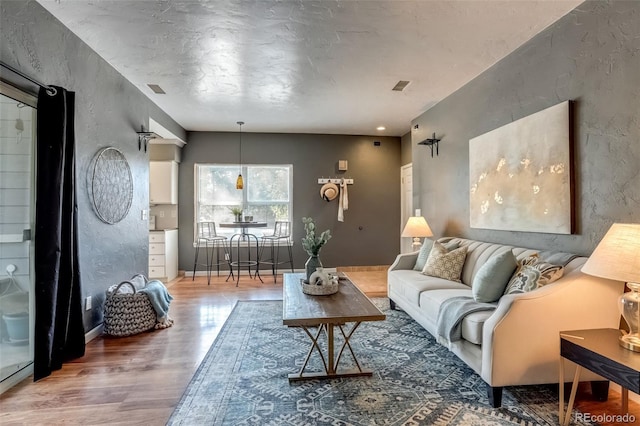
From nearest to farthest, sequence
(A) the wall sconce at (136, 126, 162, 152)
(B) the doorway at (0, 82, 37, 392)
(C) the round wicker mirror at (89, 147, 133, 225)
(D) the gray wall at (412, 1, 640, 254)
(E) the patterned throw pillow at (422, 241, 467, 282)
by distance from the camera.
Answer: (D) the gray wall at (412, 1, 640, 254) < (B) the doorway at (0, 82, 37, 392) < (C) the round wicker mirror at (89, 147, 133, 225) < (E) the patterned throw pillow at (422, 241, 467, 282) < (A) the wall sconce at (136, 126, 162, 152)

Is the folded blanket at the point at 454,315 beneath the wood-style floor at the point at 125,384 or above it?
above

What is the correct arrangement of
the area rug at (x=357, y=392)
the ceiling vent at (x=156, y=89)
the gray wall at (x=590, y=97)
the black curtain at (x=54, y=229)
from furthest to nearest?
1. the ceiling vent at (x=156, y=89)
2. the black curtain at (x=54, y=229)
3. the gray wall at (x=590, y=97)
4. the area rug at (x=357, y=392)

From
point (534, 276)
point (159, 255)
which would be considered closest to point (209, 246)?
point (159, 255)

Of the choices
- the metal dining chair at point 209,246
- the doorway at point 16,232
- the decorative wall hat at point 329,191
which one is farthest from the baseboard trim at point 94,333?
the decorative wall hat at point 329,191

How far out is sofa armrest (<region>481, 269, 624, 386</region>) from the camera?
200cm

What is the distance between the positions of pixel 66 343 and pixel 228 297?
2122mm

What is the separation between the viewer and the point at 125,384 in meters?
Answer: 2.33

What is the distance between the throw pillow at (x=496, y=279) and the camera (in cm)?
251

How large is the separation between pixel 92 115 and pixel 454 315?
3576mm

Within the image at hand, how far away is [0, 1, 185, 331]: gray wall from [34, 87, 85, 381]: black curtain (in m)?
0.30

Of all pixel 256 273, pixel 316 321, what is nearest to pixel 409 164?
pixel 256 273

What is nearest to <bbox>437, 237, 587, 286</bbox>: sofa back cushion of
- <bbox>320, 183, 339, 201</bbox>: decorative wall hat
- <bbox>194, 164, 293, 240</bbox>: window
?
<bbox>320, 183, 339, 201</bbox>: decorative wall hat

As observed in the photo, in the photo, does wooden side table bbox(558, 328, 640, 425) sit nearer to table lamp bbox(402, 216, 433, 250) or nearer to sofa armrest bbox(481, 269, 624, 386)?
sofa armrest bbox(481, 269, 624, 386)

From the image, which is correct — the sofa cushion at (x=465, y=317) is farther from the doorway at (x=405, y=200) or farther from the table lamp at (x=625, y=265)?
the doorway at (x=405, y=200)
